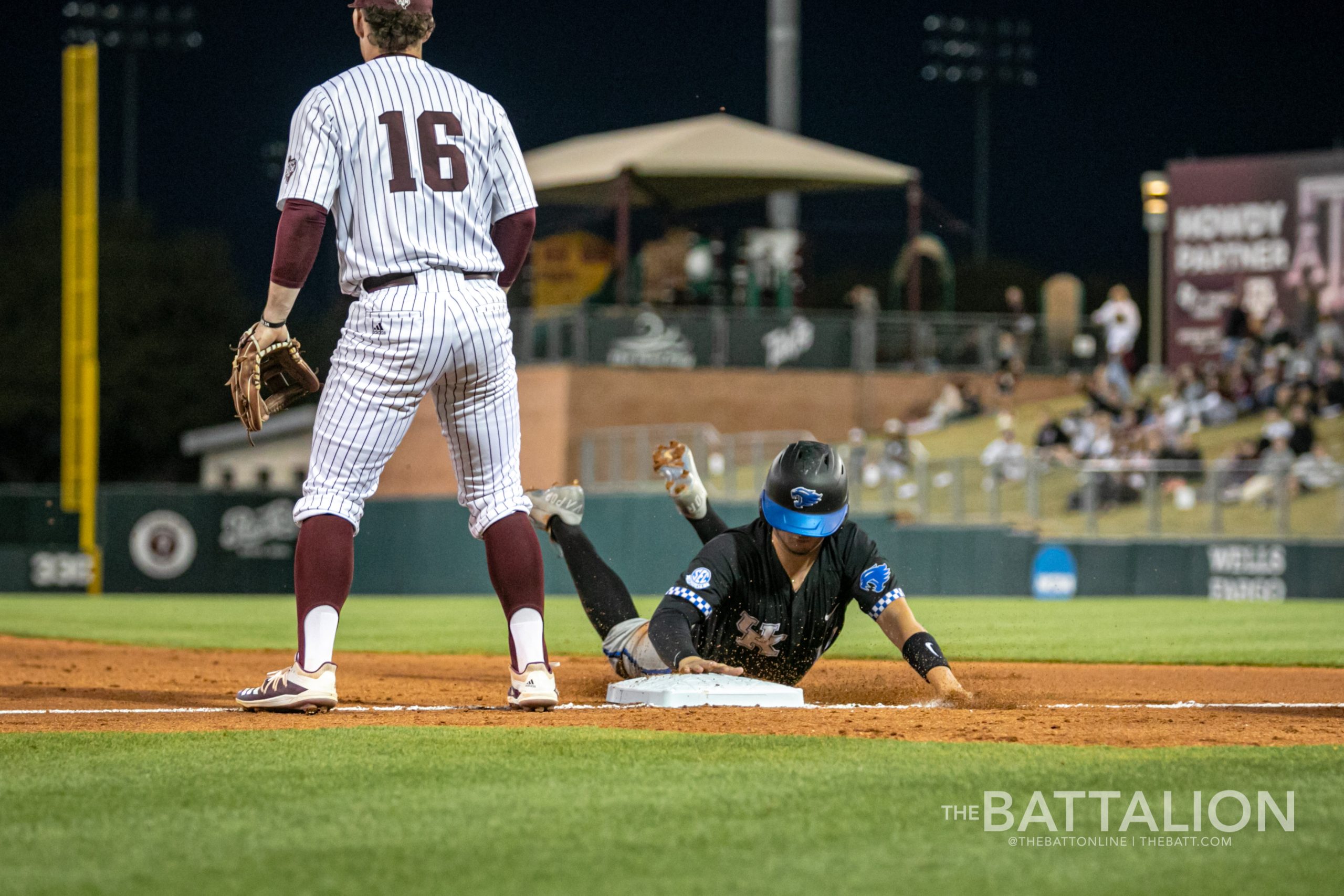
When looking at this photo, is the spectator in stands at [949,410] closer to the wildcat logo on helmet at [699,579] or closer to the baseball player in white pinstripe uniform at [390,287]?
the wildcat logo on helmet at [699,579]

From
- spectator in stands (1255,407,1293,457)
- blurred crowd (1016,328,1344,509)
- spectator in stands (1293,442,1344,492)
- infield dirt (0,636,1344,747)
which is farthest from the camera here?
spectator in stands (1255,407,1293,457)

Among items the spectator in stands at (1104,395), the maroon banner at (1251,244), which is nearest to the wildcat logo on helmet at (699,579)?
the spectator in stands at (1104,395)

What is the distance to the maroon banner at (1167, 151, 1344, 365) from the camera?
24.9 m

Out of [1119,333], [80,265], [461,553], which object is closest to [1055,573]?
[1119,333]

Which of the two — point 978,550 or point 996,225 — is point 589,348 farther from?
point 996,225

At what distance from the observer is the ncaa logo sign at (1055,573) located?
56.5 ft

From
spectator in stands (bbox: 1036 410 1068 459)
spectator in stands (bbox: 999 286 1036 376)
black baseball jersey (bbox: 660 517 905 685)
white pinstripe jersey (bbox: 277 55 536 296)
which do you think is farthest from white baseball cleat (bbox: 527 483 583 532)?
spectator in stands (bbox: 999 286 1036 376)

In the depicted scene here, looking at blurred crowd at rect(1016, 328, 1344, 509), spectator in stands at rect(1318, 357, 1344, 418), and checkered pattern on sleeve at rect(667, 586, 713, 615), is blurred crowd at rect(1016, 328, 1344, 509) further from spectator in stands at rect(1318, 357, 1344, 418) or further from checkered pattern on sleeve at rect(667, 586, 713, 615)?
checkered pattern on sleeve at rect(667, 586, 713, 615)

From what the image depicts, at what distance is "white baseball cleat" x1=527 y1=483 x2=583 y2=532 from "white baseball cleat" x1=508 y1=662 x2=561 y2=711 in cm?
123

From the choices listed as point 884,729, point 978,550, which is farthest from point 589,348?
point 884,729

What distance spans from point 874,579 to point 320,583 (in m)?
1.72

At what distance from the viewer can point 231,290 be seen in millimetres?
48156

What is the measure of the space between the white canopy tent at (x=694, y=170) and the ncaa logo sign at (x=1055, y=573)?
28.8ft

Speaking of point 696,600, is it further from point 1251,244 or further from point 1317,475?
point 1251,244
